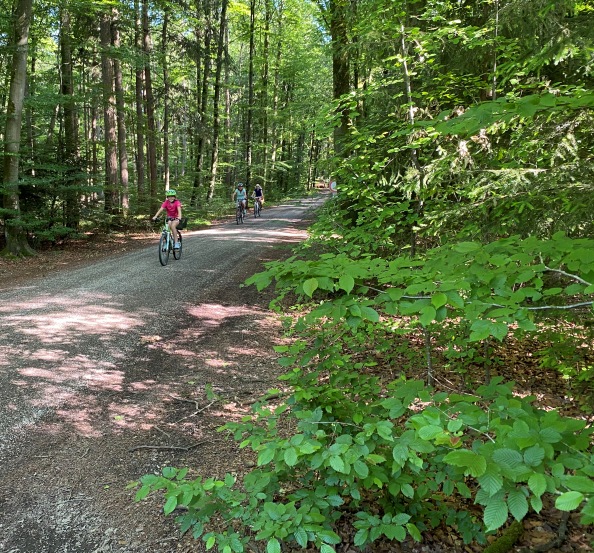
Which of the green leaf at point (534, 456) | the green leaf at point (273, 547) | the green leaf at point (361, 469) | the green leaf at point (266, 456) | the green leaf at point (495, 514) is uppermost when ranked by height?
the green leaf at point (534, 456)

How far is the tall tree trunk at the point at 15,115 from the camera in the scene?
11164mm

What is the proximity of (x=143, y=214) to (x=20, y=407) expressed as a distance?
15414 mm

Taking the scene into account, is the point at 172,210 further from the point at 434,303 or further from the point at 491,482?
the point at 491,482

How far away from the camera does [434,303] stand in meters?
2.00

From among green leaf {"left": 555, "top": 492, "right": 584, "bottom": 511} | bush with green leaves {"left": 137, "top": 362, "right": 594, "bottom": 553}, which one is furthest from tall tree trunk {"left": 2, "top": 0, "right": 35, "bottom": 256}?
green leaf {"left": 555, "top": 492, "right": 584, "bottom": 511}

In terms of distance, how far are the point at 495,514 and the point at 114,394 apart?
4162 millimetres

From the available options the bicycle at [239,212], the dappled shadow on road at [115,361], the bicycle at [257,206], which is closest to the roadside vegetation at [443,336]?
the dappled shadow on road at [115,361]

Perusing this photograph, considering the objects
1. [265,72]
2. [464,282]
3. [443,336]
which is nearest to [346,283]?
[464,282]

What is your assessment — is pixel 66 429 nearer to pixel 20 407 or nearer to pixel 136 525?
pixel 20 407

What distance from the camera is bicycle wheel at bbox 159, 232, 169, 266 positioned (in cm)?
1055

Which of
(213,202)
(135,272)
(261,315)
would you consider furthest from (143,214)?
(261,315)

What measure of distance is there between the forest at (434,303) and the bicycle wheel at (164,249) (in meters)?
4.01

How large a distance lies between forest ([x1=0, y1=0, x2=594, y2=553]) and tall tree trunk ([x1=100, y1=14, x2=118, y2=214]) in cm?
331

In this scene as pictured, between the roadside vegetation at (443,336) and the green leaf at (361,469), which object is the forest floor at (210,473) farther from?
the green leaf at (361,469)
